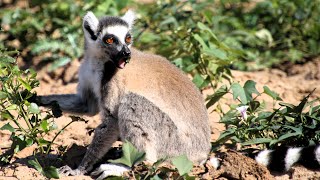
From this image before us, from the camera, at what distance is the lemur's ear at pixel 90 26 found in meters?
5.83

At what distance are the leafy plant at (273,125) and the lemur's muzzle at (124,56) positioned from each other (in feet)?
3.24

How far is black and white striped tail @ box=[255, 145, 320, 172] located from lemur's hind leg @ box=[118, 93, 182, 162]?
0.73 meters

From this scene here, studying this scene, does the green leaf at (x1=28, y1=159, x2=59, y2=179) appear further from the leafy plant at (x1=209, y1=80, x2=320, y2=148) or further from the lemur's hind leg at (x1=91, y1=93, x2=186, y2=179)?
the leafy plant at (x1=209, y1=80, x2=320, y2=148)

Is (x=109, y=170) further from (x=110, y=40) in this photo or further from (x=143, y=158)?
(x=110, y=40)

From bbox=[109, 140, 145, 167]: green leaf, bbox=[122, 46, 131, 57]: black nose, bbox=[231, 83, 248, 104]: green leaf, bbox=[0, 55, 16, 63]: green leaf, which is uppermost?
bbox=[0, 55, 16, 63]: green leaf

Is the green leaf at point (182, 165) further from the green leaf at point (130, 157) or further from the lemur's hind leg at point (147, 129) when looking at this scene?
the lemur's hind leg at point (147, 129)

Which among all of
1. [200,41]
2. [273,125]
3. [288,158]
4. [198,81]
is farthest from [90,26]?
[288,158]

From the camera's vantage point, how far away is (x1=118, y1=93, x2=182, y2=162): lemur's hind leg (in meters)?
5.25

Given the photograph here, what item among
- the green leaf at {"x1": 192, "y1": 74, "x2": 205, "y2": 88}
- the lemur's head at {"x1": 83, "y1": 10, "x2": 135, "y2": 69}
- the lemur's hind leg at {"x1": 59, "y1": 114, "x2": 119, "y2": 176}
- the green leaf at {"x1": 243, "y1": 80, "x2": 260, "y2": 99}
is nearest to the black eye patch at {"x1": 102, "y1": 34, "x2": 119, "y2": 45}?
the lemur's head at {"x1": 83, "y1": 10, "x2": 135, "y2": 69}

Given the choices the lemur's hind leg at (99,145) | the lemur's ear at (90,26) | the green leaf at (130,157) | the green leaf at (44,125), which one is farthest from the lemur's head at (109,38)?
the green leaf at (130,157)

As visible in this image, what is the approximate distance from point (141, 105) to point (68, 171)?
32.7 inches

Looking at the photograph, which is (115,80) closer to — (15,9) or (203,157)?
(203,157)

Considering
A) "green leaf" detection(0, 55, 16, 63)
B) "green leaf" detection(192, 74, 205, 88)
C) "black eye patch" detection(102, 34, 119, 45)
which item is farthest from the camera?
"green leaf" detection(192, 74, 205, 88)

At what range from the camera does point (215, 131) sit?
250 inches
